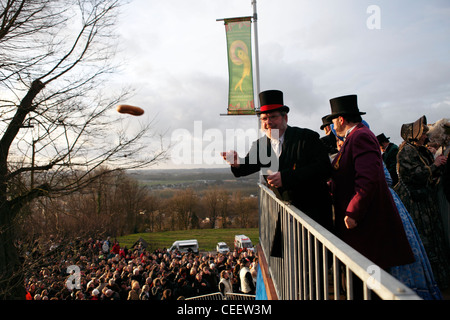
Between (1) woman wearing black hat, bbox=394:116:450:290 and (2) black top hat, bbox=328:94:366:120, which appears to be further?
(1) woman wearing black hat, bbox=394:116:450:290

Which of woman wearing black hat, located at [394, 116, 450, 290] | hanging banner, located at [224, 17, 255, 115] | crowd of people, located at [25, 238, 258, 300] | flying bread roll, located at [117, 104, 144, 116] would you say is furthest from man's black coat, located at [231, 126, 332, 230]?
crowd of people, located at [25, 238, 258, 300]

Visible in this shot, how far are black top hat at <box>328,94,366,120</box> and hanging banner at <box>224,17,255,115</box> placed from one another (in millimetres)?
5856

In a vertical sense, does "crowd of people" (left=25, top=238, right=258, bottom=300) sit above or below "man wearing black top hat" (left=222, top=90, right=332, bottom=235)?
below

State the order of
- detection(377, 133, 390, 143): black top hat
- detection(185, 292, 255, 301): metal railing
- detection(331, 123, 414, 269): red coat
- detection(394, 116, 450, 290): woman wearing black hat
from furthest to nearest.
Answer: detection(185, 292, 255, 301): metal railing
detection(377, 133, 390, 143): black top hat
detection(394, 116, 450, 290): woman wearing black hat
detection(331, 123, 414, 269): red coat

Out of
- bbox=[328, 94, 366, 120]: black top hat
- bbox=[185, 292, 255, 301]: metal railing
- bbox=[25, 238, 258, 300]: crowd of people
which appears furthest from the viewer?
bbox=[25, 238, 258, 300]: crowd of people

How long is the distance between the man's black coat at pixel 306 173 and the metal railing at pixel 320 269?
16cm

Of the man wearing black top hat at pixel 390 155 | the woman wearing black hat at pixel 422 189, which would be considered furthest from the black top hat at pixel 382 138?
the woman wearing black hat at pixel 422 189

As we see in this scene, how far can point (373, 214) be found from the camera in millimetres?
2334

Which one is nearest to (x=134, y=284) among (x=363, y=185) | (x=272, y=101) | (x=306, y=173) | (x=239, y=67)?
(x=239, y=67)

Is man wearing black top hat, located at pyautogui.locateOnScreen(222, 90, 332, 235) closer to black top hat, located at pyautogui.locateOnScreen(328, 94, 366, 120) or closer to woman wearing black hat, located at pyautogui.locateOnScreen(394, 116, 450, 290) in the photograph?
black top hat, located at pyautogui.locateOnScreen(328, 94, 366, 120)

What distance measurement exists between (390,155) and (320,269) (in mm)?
3464

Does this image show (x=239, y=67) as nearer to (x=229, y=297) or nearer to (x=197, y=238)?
(x=229, y=297)

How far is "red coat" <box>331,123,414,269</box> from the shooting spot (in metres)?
2.23

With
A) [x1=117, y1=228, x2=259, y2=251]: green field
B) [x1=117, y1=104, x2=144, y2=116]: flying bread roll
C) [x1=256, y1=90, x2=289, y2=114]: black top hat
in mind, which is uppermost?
[x1=117, y1=104, x2=144, y2=116]: flying bread roll
